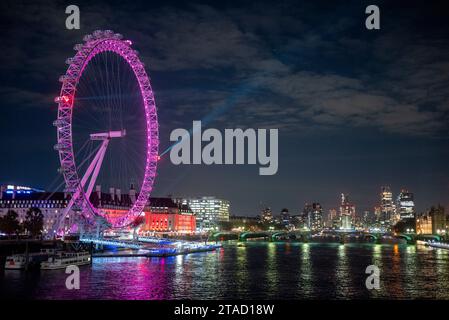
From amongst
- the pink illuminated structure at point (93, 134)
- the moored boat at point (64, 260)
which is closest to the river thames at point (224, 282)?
the moored boat at point (64, 260)

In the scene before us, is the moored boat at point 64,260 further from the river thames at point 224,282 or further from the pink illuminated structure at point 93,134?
the pink illuminated structure at point 93,134

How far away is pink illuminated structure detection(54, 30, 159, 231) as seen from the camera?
66.5 m

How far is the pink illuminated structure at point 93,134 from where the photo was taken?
66.5 m

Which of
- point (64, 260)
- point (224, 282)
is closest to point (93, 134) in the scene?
point (64, 260)

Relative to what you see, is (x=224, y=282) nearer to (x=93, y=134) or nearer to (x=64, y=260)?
(x=64, y=260)

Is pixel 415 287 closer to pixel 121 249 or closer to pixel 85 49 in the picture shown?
pixel 85 49

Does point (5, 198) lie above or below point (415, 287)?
above

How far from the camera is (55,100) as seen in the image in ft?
219

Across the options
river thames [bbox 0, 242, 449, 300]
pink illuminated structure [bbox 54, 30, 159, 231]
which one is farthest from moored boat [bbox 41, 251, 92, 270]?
pink illuminated structure [bbox 54, 30, 159, 231]

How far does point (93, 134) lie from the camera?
76.1 metres

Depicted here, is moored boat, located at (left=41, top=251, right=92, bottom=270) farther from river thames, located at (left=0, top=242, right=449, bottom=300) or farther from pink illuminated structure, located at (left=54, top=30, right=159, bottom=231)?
pink illuminated structure, located at (left=54, top=30, right=159, bottom=231)

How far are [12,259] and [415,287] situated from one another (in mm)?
41766
